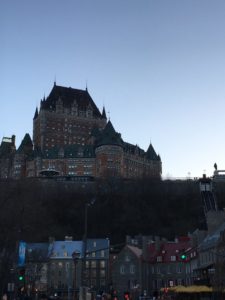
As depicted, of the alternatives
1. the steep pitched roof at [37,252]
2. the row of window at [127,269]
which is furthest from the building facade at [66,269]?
the row of window at [127,269]

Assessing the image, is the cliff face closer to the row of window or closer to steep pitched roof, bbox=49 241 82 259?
steep pitched roof, bbox=49 241 82 259

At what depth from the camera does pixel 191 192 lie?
16800cm

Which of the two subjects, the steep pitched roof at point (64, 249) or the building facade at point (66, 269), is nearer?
the building facade at point (66, 269)

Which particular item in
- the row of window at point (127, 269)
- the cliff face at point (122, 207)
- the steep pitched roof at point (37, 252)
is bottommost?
the row of window at point (127, 269)

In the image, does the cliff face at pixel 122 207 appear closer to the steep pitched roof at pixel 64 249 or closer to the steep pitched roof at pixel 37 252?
the steep pitched roof at pixel 37 252

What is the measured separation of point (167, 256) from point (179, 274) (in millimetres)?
3798

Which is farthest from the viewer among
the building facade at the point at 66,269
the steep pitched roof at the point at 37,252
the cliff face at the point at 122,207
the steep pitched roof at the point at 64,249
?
the cliff face at the point at 122,207

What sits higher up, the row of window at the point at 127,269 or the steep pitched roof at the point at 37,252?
the steep pitched roof at the point at 37,252

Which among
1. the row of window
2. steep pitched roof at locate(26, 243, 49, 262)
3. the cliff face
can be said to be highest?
the cliff face

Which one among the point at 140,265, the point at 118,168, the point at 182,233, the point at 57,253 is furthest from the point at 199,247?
the point at 118,168

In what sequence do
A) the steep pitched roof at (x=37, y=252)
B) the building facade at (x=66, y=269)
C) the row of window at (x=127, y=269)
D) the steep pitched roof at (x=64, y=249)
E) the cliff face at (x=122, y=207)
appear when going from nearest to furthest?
A: 1. the steep pitched roof at (x=37, y=252)
2. the row of window at (x=127, y=269)
3. the building facade at (x=66, y=269)
4. the steep pitched roof at (x=64, y=249)
5. the cliff face at (x=122, y=207)

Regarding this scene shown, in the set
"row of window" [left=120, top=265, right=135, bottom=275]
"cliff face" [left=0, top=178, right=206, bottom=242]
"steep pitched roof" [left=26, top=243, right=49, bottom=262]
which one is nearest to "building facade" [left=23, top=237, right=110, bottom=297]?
"steep pitched roof" [left=26, top=243, right=49, bottom=262]

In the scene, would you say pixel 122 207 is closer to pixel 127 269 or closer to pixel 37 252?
pixel 127 269

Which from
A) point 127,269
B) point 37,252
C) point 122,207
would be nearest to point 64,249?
point 37,252
